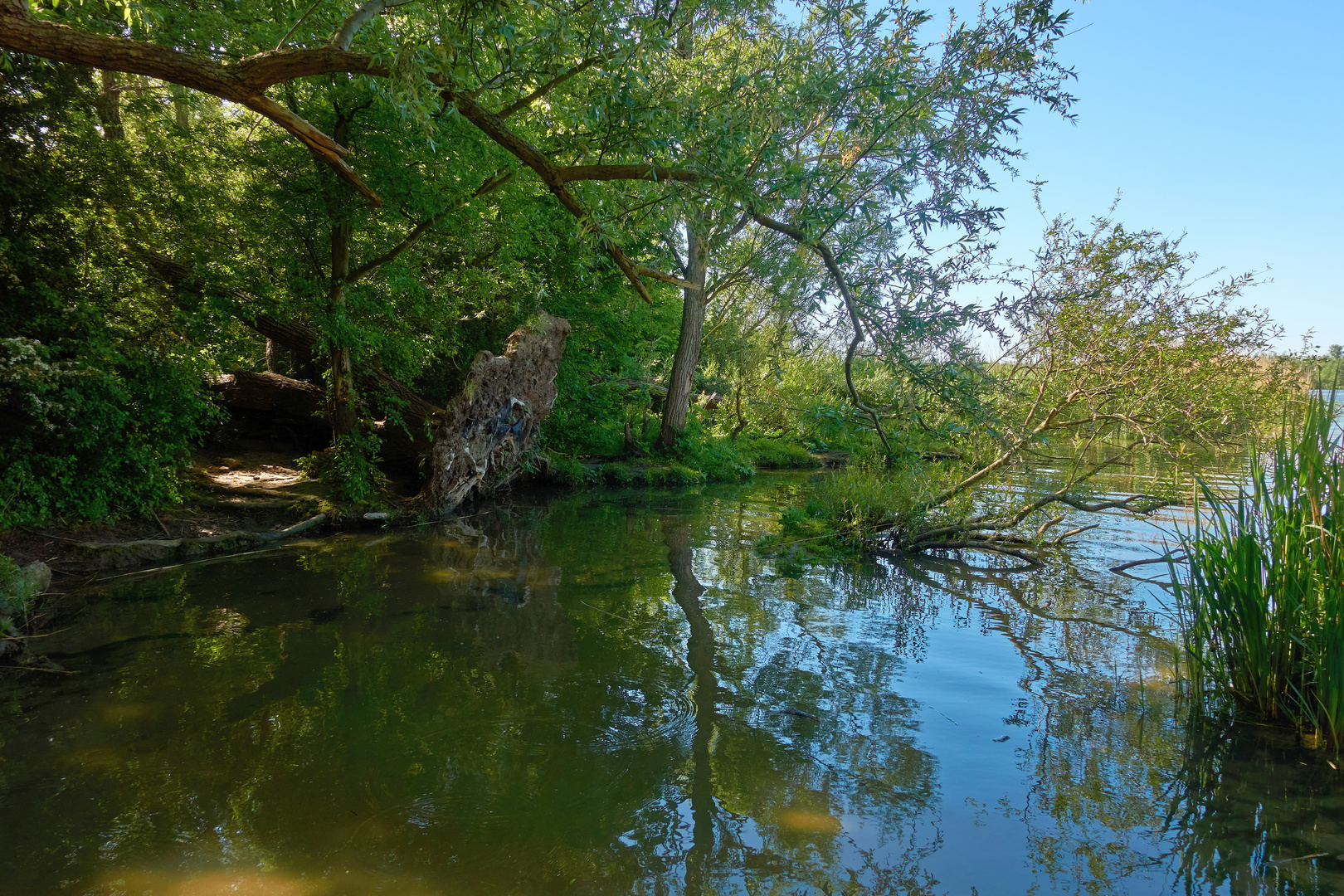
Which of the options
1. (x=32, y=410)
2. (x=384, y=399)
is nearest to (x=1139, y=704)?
(x=32, y=410)

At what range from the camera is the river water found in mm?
2947

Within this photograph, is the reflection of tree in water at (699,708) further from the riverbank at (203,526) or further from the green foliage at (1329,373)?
the riverbank at (203,526)

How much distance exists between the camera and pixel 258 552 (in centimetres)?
802

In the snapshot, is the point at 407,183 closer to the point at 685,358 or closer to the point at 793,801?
the point at 793,801

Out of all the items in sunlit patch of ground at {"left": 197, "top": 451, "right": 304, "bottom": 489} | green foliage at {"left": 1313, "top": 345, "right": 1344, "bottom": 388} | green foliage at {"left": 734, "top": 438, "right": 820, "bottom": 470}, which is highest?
green foliage at {"left": 1313, "top": 345, "right": 1344, "bottom": 388}

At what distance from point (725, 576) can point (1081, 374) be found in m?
4.51

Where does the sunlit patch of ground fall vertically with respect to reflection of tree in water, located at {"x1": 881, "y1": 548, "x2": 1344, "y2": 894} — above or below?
above

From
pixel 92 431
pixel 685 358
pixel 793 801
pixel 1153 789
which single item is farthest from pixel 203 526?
pixel 685 358

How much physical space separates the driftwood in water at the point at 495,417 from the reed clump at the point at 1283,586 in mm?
8842

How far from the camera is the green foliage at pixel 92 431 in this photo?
20.8 feet

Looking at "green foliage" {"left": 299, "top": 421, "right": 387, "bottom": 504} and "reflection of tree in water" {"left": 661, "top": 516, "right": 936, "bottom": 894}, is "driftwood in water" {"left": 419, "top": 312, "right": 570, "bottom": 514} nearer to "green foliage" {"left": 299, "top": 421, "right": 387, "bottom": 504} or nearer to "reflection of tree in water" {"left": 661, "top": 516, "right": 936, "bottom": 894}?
"green foliage" {"left": 299, "top": 421, "right": 387, "bottom": 504}

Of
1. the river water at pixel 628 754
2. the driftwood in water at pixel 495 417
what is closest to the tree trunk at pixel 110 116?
the driftwood in water at pixel 495 417

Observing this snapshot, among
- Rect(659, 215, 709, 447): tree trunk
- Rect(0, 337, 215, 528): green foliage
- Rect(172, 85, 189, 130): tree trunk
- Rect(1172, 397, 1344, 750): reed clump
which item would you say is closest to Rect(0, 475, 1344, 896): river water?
Rect(1172, 397, 1344, 750): reed clump

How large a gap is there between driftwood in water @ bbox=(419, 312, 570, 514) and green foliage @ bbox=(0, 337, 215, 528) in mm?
3122
